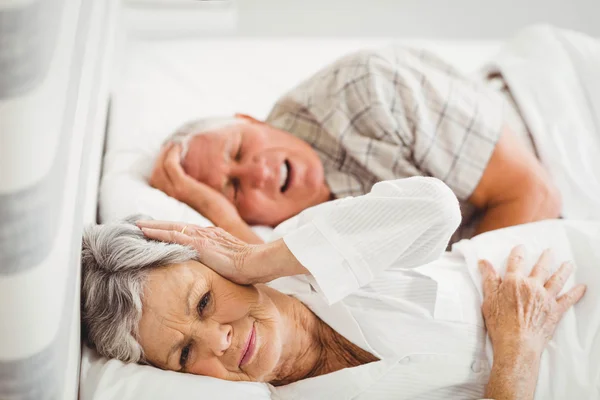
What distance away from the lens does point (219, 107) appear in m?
2.09

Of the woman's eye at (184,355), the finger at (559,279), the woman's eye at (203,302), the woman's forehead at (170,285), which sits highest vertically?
the finger at (559,279)

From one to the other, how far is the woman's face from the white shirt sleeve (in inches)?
6.1

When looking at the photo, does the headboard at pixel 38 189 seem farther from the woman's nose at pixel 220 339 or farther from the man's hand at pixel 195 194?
the man's hand at pixel 195 194

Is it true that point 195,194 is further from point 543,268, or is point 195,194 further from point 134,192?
point 543,268

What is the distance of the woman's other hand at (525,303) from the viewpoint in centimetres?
122

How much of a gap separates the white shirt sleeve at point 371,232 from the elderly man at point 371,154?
52 cm

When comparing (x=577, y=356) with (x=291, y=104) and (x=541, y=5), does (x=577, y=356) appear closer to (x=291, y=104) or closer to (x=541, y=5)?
(x=291, y=104)

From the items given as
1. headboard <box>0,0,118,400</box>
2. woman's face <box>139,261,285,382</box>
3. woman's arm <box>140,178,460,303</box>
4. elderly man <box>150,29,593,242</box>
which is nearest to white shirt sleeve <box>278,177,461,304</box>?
woman's arm <box>140,178,460,303</box>

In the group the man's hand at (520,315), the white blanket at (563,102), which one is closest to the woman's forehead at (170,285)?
the man's hand at (520,315)

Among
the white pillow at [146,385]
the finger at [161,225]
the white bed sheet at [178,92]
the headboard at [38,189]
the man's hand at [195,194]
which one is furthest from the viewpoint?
the man's hand at [195,194]

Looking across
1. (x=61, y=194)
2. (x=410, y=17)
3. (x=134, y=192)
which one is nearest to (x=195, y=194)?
(x=134, y=192)

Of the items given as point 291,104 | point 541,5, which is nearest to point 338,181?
point 291,104

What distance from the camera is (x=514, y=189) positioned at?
1.66 metres

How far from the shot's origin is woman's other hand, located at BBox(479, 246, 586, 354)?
1.22 m
